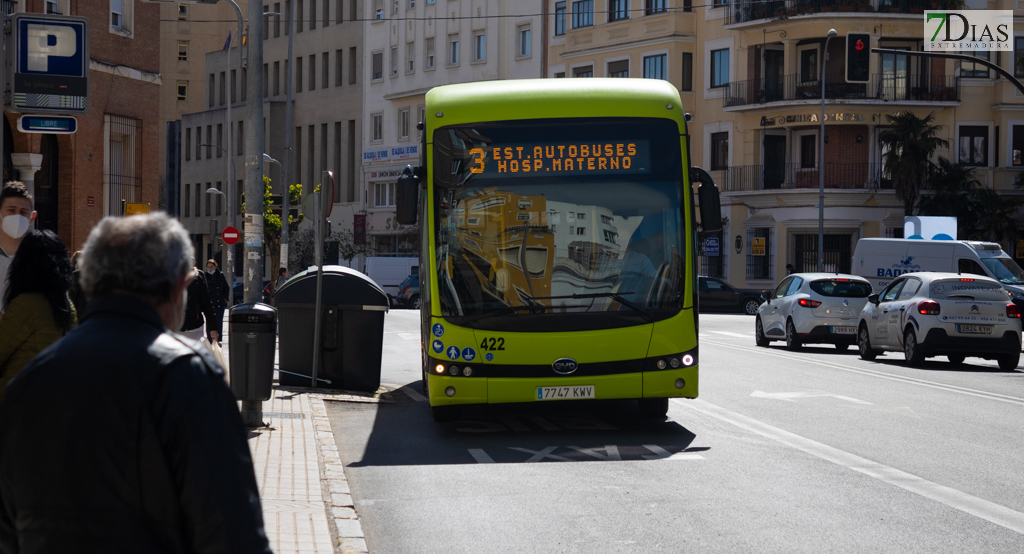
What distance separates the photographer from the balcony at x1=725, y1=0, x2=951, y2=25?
52.4 m

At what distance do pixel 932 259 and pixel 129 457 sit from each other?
1432 inches

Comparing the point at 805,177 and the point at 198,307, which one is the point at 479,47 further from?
the point at 198,307

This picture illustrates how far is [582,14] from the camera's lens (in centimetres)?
6256

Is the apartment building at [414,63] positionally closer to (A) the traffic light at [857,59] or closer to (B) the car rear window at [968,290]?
(A) the traffic light at [857,59]

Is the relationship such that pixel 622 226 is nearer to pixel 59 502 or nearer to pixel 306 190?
pixel 59 502

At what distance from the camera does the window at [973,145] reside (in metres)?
53.2

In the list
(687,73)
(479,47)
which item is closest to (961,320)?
(687,73)

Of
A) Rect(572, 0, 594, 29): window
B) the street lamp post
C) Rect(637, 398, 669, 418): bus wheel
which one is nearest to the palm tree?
the street lamp post

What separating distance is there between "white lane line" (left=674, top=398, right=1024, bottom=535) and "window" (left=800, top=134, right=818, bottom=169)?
41845 mm

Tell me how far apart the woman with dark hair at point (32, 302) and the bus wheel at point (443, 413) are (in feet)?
22.9

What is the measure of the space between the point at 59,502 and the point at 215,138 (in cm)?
8757

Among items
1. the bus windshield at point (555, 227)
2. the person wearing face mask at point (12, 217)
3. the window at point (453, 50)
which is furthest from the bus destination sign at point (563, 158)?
the window at point (453, 50)

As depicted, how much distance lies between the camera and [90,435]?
8.63 ft

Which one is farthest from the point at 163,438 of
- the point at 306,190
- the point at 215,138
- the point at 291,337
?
the point at 215,138
